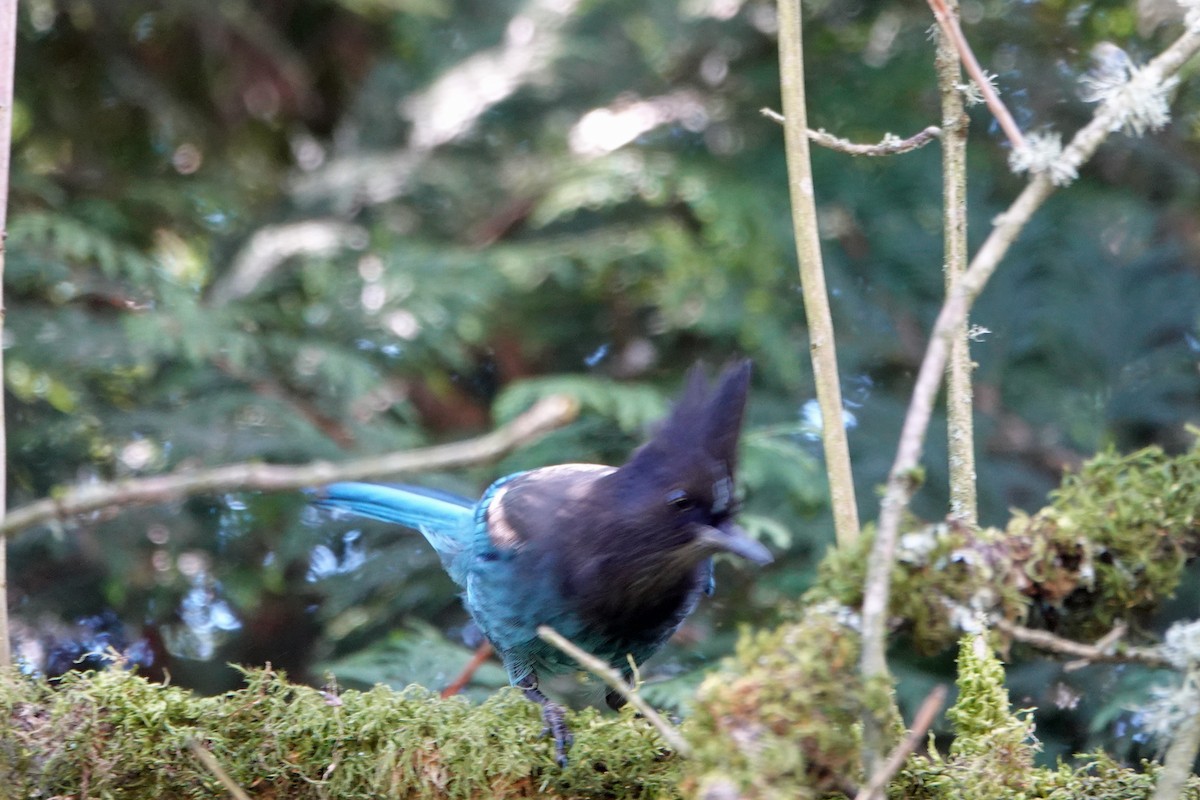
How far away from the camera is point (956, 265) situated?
1.96m

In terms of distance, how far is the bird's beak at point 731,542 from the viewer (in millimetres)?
2223

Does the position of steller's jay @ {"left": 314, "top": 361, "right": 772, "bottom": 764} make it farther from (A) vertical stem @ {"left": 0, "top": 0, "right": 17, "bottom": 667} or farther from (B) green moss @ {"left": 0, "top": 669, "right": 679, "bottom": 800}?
(A) vertical stem @ {"left": 0, "top": 0, "right": 17, "bottom": 667}

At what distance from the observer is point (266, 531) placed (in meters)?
4.39

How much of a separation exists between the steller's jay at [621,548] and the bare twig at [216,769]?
20.7 inches

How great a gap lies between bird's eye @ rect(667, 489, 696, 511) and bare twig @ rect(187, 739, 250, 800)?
35.8 inches

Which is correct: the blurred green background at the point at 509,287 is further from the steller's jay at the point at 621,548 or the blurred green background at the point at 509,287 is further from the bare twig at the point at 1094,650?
the bare twig at the point at 1094,650

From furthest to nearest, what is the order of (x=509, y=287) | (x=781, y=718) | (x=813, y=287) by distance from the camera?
(x=509, y=287) < (x=813, y=287) < (x=781, y=718)

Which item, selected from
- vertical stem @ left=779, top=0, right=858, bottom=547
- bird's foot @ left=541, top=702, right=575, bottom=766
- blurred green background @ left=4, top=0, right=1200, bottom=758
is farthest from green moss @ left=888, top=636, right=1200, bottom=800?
blurred green background @ left=4, top=0, right=1200, bottom=758

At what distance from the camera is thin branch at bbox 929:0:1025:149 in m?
1.70

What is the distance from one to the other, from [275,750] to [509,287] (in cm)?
264

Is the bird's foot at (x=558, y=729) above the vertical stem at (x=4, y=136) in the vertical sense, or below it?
below

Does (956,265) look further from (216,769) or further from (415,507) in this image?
(415,507)

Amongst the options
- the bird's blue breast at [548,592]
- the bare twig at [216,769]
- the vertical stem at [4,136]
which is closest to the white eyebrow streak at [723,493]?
the bird's blue breast at [548,592]

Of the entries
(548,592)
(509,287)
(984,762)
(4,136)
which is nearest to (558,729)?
(548,592)
